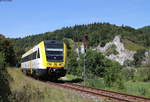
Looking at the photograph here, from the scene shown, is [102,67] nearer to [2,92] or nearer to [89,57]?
[89,57]

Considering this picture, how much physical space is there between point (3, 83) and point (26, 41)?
171 meters

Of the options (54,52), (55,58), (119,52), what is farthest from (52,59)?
(119,52)

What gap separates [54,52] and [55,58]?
620mm

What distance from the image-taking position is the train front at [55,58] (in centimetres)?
2241

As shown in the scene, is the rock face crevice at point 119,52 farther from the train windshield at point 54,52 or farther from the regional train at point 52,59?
the regional train at point 52,59

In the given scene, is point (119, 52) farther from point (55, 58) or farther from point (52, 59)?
point (52, 59)

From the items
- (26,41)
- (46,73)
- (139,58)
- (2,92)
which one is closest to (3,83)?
(2,92)

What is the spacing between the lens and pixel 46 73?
73.6 feet

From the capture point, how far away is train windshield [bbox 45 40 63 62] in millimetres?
22703

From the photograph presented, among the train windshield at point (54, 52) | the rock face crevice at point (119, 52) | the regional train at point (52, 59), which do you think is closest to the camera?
the regional train at point (52, 59)

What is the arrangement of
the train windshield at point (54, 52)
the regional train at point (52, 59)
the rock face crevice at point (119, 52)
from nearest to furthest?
the regional train at point (52, 59) → the train windshield at point (54, 52) → the rock face crevice at point (119, 52)

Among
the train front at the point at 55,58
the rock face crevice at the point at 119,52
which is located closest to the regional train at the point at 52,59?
the train front at the point at 55,58

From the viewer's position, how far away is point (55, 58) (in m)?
22.8

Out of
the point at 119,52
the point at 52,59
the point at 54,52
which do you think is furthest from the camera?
the point at 119,52
